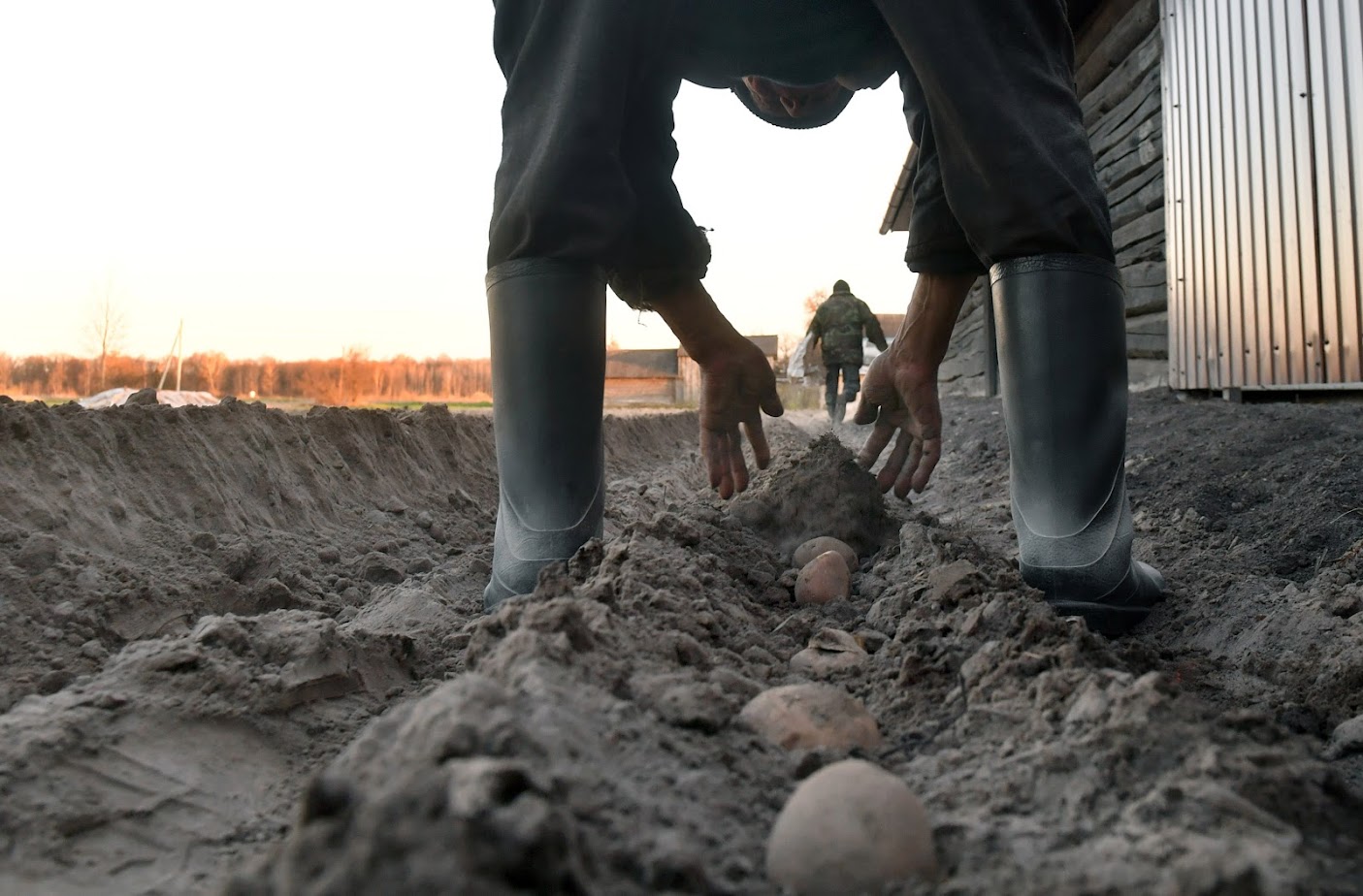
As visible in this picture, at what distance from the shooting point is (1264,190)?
5.13 m

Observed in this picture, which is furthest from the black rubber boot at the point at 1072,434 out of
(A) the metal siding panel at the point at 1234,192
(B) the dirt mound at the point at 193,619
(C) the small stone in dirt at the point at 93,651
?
(A) the metal siding panel at the point at 1234,192

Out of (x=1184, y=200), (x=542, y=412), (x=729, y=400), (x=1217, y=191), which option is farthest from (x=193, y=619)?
(x=1184, y=200)

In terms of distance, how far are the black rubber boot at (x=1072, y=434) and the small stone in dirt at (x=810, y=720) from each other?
30.7 inches

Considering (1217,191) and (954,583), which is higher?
(1217,191)

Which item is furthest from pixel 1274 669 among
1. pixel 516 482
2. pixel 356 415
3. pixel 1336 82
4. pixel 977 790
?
pixel 1336 82

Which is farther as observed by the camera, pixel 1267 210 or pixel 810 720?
pixel 1267 210

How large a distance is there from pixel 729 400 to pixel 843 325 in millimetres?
12394

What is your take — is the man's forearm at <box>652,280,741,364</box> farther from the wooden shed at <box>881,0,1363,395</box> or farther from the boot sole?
the wooden shed at <box>881,0,1363,395</box>

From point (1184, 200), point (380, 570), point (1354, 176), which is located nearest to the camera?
point (380, 570)

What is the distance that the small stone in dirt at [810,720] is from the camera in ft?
3.36

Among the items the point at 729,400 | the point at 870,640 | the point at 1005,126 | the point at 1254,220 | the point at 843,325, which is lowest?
the point at 870,640

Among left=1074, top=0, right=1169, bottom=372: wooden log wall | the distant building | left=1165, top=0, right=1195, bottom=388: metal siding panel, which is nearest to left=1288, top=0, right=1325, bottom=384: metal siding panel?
left=1165, top=0, right=1195, bottom=388: metal siding panel

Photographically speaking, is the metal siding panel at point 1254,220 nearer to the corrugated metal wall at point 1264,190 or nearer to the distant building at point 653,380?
the corrugated metal wall at point 1264,190

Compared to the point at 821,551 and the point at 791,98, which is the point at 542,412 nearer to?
the point at 821,551
